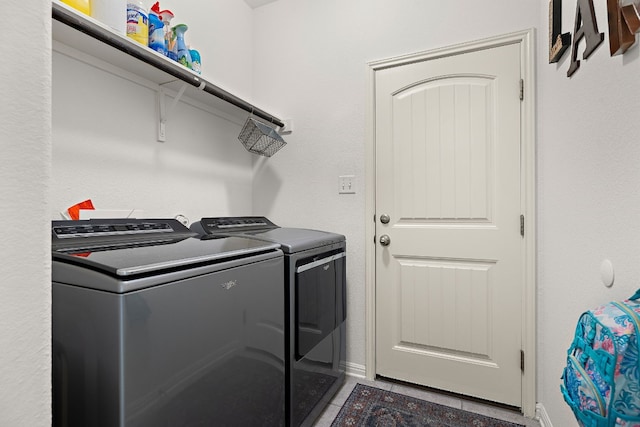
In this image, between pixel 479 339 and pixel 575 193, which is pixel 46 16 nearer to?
pixel 575 193

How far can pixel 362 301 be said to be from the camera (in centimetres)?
218

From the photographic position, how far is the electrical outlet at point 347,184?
7.18 feet

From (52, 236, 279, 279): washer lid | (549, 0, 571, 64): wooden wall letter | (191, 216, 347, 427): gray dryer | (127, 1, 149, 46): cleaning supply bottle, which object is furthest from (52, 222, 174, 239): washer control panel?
(549, 0, 571, 64): wooden wall letter

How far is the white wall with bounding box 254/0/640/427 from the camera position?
942 millimetres

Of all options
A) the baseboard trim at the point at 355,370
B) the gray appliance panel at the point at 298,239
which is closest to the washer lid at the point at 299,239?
the gray appliance panel at the point at 298,239

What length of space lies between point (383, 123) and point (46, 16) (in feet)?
5.90

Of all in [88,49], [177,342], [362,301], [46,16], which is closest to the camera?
[46,16]

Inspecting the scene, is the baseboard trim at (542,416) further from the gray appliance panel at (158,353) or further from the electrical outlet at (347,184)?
the electrical outlet at (347,184)

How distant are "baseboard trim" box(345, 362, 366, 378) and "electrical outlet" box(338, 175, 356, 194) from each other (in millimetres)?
1152

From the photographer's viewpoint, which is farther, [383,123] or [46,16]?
[383,123]

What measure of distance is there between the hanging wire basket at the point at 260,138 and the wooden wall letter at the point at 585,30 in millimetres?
1539

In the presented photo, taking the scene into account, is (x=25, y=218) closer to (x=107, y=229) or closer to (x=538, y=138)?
(x=107, y=229)

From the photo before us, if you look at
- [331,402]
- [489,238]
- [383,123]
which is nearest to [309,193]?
[383,123]

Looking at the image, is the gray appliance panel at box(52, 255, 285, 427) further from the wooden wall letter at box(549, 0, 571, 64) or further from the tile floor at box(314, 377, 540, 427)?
the wooden wall letter at box(549, 0, 571, 64)
